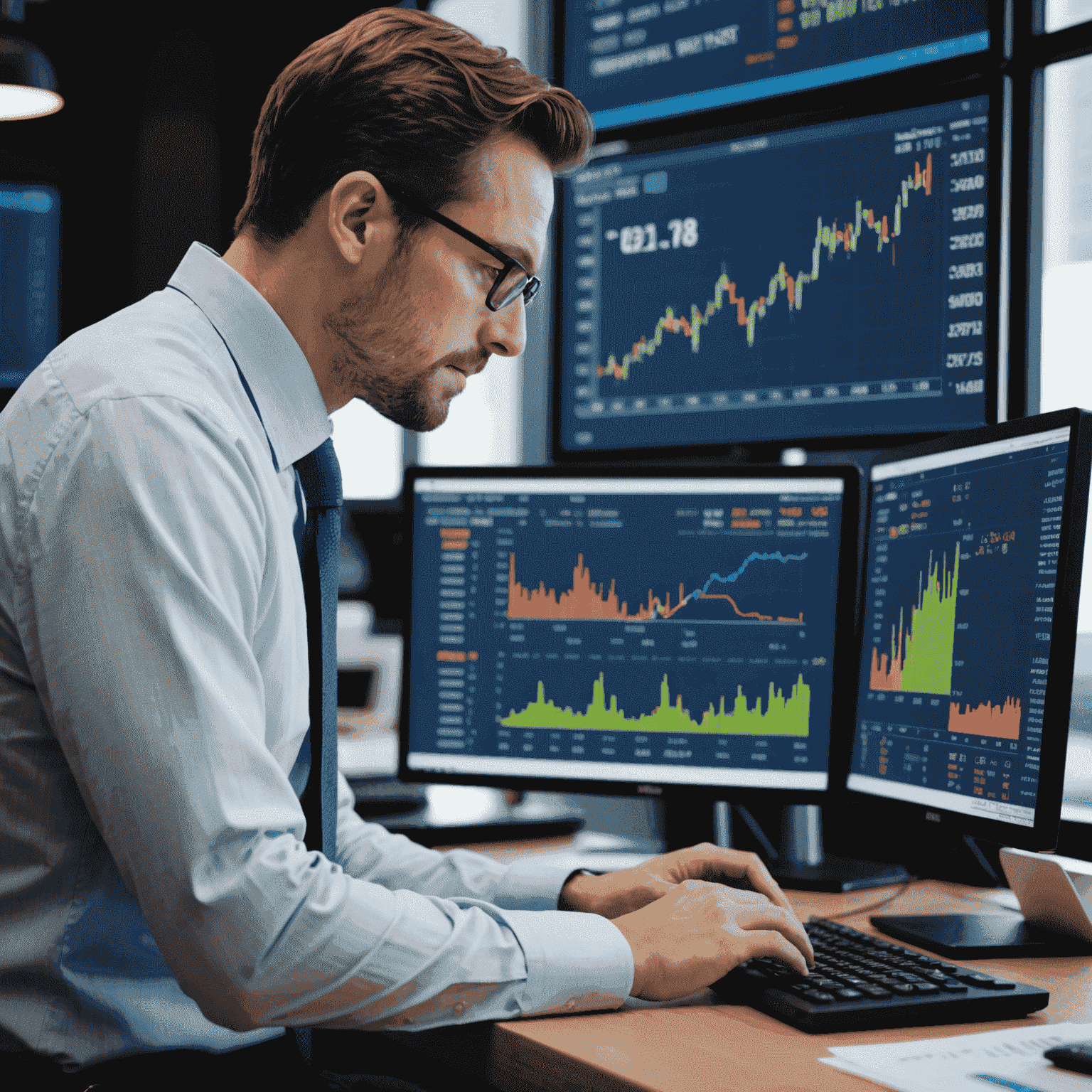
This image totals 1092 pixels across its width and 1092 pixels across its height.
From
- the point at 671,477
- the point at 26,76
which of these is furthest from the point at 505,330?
the point at 26,76

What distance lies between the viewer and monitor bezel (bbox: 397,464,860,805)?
141cm

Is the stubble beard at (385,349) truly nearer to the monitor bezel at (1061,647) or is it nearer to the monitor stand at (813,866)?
the monitor bezel at (1061,647)

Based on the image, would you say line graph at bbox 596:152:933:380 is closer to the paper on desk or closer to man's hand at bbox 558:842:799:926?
man's hand at bbox 558:842:799:926

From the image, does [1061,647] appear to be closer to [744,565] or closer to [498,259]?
[744,565]

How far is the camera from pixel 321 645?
1120mm

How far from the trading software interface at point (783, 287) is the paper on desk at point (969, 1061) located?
2.92 feet

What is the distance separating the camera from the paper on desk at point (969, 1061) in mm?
725

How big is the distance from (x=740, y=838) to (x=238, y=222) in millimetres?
1049

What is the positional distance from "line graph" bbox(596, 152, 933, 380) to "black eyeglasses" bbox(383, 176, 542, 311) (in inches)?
22.6

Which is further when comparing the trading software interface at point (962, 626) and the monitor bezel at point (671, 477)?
the monitor bezel at point (671, 477)

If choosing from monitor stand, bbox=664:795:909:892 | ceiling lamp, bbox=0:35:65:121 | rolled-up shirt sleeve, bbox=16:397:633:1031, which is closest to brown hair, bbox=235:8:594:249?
rolled-up shirt sleeve, bbox=16:397:633:1031

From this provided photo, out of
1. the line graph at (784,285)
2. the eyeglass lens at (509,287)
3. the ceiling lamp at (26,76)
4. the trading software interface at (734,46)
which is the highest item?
the ceiling lamp at (26,76)

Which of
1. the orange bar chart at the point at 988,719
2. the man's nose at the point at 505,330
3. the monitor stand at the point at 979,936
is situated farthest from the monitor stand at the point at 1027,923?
the man's nose at the point at 505,330

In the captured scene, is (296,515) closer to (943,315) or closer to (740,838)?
(740,838)
